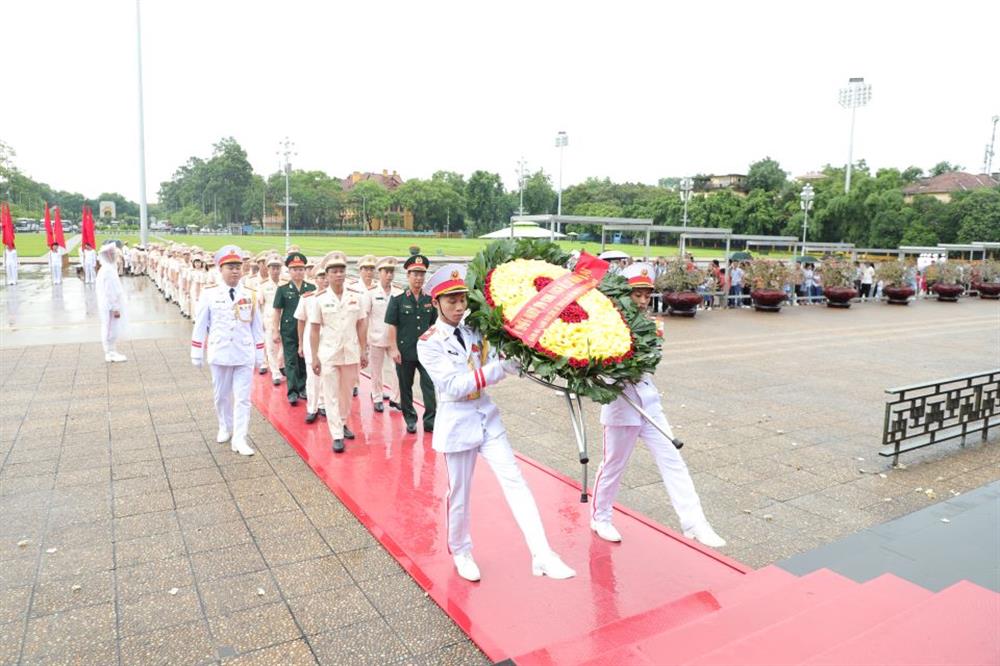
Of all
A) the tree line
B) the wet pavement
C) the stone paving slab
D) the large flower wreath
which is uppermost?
the tree line

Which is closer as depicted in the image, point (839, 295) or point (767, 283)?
point (767, 283)

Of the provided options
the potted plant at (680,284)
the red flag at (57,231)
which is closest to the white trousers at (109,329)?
the potted plant at (680,284)

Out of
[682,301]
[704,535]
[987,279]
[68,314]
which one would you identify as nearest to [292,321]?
[704,535]

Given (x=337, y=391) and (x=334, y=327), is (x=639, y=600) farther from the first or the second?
(x=334, y=327)

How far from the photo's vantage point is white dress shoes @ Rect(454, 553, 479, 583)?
3.94 metres

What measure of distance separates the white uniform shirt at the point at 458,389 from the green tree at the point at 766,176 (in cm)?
7203

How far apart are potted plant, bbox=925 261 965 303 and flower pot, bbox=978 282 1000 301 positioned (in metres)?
1.80

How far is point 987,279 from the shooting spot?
25625 millimetres

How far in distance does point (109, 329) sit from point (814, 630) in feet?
34.4

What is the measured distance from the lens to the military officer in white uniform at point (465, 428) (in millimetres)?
3725

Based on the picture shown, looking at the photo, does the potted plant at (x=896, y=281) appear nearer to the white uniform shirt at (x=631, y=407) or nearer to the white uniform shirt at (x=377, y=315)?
the white uniform shirt at (x=377, y=315)

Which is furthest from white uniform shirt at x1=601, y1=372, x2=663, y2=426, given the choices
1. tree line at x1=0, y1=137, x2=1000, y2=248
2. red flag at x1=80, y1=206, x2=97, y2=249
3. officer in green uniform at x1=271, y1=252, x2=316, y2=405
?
tree line at x1=0, y1=137, x2=1000, y2=248

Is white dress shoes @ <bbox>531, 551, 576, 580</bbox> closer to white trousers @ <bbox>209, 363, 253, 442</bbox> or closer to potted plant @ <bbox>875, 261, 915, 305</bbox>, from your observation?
white trousers @ <bbox>209, 363, 253, 442</bbox>

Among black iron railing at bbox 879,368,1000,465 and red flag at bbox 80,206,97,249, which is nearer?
black iron railing at bbox 879,368,1000,465
